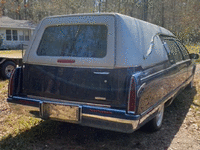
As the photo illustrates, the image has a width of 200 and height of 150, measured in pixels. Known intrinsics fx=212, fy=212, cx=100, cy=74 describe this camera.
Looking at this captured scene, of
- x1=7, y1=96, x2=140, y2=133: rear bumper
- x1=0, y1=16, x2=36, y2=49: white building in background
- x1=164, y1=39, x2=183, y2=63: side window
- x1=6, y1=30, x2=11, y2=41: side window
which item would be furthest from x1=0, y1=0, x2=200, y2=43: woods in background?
x1=7, y1=96, x2=140, y2=133: rear bumper

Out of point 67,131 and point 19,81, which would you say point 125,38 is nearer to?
point 19,81

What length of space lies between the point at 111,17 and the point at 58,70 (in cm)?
108

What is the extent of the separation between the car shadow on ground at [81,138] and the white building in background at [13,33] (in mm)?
22756

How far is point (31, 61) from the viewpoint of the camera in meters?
3.34

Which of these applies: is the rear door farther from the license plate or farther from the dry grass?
the dry grass

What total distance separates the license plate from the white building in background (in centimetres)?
2338

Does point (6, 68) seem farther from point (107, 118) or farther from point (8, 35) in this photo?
point (8, 35)

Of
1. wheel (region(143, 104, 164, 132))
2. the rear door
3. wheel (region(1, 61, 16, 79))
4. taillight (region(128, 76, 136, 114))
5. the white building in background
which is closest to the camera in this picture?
taillight (region(128, 76, 136, 114))

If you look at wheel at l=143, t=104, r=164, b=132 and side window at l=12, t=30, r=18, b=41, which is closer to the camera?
Answer: wheel at l=143, t=104, r=164, b=132

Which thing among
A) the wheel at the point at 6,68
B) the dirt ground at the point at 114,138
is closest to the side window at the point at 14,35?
the wheel at the point at 6,68

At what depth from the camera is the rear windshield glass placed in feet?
9.87

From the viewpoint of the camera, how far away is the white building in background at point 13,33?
24.7 m

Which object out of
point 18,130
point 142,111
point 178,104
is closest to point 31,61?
point 18,130

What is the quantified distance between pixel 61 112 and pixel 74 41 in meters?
1.06
